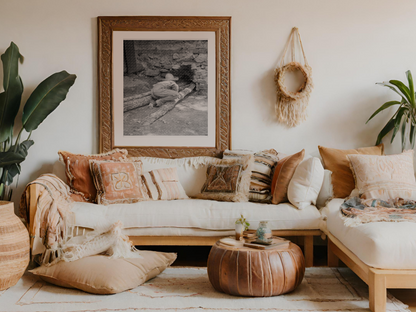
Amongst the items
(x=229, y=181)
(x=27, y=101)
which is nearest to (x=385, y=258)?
(x=229, y=181)

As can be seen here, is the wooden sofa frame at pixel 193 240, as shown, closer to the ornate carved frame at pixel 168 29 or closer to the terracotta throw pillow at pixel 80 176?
the terracotta throw pillow at pixel 80 176

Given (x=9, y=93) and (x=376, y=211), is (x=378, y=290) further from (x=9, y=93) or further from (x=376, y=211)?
(x=9, y=93)

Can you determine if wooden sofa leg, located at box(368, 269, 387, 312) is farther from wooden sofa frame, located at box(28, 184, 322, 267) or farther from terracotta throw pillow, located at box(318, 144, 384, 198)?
terracotta throw pillow, located at box(318, 144, 384, 198)

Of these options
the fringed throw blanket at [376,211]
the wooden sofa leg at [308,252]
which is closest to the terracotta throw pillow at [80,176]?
the wooden sofa leg at [308,252]

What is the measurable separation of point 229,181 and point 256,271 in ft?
3.99

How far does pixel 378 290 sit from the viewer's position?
2041 millimetres

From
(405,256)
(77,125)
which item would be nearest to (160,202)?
(77,125)

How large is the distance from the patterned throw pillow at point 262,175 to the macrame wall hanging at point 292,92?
0.44m

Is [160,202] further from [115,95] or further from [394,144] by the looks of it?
[394,144]

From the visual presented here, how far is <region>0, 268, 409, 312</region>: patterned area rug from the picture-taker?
85.1 inches

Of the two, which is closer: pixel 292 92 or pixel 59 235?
pixel 59 235

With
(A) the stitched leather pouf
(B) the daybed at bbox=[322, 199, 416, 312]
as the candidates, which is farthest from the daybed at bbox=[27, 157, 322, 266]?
(B) the daybed at bbox=[322, 199, 416, 312]

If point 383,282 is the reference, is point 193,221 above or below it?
above

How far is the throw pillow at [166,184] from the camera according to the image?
3406 mm
